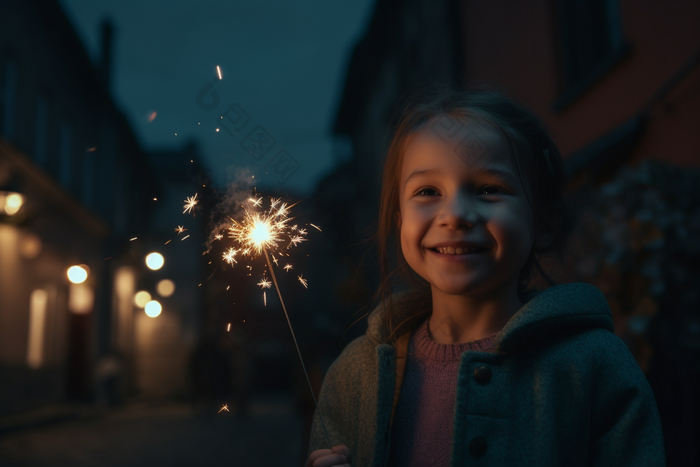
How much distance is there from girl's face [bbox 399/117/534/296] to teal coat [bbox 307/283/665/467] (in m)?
0.13

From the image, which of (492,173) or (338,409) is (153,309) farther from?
(492,173)

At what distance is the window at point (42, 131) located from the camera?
1280 cm

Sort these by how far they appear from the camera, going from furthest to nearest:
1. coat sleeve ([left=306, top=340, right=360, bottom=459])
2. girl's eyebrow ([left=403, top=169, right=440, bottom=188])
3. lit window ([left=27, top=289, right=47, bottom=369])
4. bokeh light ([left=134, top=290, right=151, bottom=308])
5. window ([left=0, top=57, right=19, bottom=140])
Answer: lit window ([left=27, top=289, right=47, bottom=369]), window ([left=0, top=57, right=19, bottom=140]), bokeh light ([left=134, top=290, right=151, bottom=308]), coat sleeve ([left=306, top=340, right=360, bottom=459]), girl's eyebrow ([left=403, top=169, right=440, bottom=188])

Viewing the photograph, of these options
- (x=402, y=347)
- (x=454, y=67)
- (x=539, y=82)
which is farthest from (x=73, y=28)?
(x=402, y=347)

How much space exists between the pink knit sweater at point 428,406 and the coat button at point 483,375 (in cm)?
7

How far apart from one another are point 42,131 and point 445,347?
1356cm

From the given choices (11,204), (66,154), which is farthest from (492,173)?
(66,154)

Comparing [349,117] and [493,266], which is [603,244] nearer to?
[493,266]

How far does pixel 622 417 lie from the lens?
1.30 metres

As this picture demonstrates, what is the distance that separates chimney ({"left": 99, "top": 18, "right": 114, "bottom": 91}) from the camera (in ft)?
59.4

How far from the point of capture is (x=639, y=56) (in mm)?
5324

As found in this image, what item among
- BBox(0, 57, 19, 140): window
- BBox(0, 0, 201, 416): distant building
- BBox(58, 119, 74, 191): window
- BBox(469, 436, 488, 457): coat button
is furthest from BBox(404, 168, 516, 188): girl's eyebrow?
BBox(58, 119, 74, 191): window

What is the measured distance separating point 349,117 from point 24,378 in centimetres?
1096

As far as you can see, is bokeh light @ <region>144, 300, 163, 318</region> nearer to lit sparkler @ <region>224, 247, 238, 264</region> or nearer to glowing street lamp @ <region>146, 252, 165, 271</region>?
glowing street lamp @ <region>146, 252, 165, 271</region>
